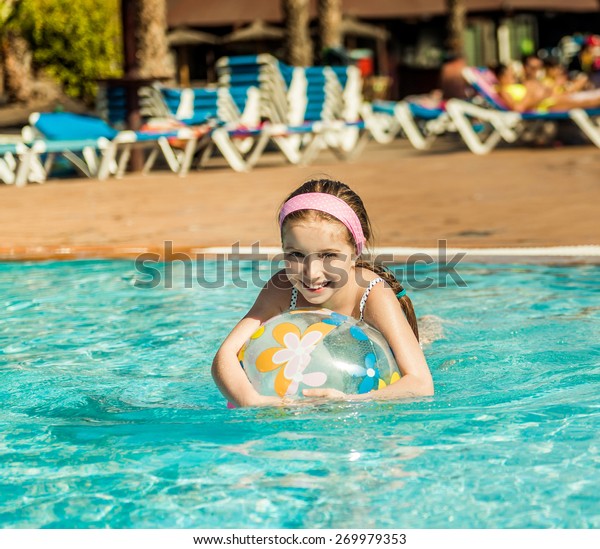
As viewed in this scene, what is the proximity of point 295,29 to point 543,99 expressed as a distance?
8.41 metres

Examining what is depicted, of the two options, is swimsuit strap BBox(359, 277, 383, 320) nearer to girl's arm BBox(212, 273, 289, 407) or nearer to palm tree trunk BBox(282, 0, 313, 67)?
girl's arm BBox(212, 273, 289, 407)

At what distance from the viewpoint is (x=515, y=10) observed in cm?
3241

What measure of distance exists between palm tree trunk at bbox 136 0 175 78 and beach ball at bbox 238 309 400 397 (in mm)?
13811

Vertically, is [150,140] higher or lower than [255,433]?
higher

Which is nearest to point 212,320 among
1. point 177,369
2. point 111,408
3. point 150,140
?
point 177,369

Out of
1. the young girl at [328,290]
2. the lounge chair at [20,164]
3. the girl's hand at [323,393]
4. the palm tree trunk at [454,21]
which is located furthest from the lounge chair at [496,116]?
the girl's hand at [323,393]

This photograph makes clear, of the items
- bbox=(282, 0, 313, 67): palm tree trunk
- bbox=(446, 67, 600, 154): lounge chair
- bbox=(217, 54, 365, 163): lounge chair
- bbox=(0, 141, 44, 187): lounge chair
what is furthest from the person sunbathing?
bbox=(282, 0, 313, 67): palm tree trunk

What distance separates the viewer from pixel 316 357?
3.63 meters

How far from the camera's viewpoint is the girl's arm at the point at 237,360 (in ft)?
12.0

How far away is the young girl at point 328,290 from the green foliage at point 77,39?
956 inches

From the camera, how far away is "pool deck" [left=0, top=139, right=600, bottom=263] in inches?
291

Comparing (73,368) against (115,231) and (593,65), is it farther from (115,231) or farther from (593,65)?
(593,65)

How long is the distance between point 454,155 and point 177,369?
1083 centimetres

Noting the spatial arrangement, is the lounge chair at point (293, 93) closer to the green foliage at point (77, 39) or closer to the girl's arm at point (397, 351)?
the girl's arm at point (397, 351)
